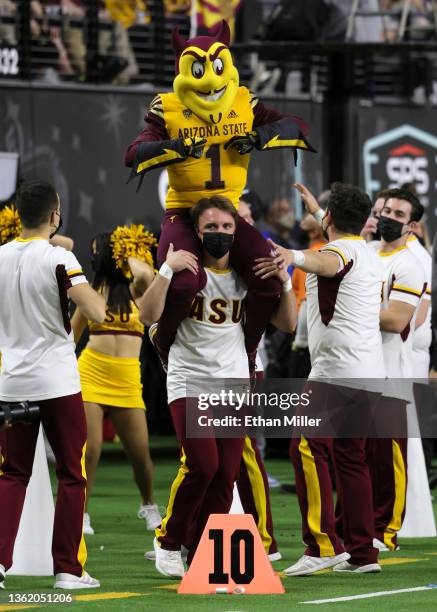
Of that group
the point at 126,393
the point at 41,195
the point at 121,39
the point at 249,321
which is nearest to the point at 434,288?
the point at 126,393

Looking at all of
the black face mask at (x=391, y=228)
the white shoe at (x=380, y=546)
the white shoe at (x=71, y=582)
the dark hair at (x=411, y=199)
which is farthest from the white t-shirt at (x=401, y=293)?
the white shoe at (x=71, y=582)

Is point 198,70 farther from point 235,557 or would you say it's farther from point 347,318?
point 235,557

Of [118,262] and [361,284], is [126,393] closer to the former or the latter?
[118,262]

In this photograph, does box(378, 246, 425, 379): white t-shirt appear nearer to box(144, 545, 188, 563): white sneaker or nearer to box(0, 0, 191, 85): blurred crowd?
box(144, 545, 188, 563): white sneaker

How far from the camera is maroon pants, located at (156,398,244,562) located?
7.69 metres

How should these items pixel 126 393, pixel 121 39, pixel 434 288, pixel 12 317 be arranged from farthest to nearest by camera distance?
pixel 121 39 → pixel 434 288 → pixel 126 393 → pixel 12 317

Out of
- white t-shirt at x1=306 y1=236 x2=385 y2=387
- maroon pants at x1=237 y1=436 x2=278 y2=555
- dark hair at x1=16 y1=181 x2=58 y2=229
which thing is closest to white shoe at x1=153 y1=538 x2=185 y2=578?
maroon pants at x1=237 y1=436 x2=278 y2=555

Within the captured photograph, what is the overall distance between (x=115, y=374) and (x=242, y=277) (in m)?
2.53

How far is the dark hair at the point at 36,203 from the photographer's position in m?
7.55

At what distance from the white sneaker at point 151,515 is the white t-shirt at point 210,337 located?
2541 millimetres

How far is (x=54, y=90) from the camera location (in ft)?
49.1

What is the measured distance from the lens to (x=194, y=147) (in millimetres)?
7777

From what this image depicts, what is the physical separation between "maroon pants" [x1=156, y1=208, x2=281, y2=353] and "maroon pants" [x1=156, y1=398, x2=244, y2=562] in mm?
414

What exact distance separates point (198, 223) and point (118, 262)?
1.68 m
